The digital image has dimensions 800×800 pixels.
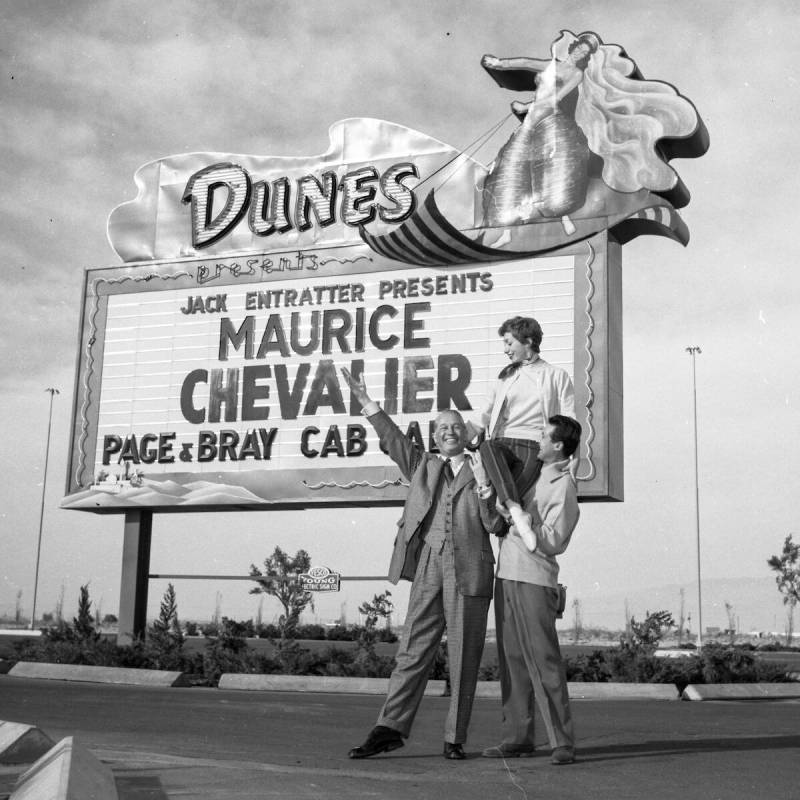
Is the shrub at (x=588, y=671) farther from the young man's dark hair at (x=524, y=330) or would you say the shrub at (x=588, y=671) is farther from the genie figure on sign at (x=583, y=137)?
the young man's dark hair at (x=524, y=330)

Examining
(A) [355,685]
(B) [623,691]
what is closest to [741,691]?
(B) [623,691]

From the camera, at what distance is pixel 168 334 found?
53.9 ft

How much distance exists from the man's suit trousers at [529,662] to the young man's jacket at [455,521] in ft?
0.53

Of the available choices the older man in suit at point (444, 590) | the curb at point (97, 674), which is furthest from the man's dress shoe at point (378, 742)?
the curb at point (97, 674)

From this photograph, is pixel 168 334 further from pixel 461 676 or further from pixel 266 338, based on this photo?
pixel 461 676

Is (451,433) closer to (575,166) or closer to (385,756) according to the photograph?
(385,756)

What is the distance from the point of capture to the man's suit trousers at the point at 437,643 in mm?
5516

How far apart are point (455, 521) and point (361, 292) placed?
1023 cm

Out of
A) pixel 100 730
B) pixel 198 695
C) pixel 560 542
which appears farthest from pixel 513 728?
pixel 198 695

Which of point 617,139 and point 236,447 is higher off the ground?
point 617,139

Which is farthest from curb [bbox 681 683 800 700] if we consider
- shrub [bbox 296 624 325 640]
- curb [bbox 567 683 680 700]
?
shrub [bbox 296 624 325 640]

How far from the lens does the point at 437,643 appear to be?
5664mm

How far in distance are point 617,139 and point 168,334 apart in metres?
6.63

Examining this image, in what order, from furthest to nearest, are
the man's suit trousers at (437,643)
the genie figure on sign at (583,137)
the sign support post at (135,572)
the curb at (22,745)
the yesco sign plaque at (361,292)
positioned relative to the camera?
the sign support post at (135,572), the genie figure on sign at (583,137), the yesco sign plaque at (361,292), the man's suit trousers at (437,643), the curb at (22,745)
